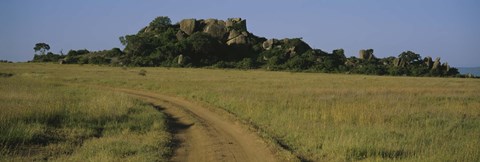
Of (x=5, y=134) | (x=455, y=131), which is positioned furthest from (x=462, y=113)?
(x=5, y=134)

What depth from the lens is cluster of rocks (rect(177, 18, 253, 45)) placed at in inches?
3565

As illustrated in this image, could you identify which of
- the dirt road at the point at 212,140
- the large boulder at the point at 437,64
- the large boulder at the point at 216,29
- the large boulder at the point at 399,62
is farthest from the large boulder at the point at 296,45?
the dirt road at the point at 212,140

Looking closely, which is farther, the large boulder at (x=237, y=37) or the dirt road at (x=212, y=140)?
the large boulder at (x=237, y=37)

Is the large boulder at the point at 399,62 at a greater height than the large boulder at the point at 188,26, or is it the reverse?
the large boulder at the point at 188,26

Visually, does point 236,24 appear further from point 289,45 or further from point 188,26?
point 289,45

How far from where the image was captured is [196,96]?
2375 centimetres

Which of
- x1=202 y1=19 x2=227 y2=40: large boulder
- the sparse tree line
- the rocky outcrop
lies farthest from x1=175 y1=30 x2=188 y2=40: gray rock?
the rocky outcrop

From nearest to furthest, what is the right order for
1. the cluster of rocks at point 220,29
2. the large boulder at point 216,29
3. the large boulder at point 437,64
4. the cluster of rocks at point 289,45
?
the large boulder at point 437,64
the cluster of rocks at point 289,45
the cluster of rocks at point 220,29
the large boulder at point 216,29

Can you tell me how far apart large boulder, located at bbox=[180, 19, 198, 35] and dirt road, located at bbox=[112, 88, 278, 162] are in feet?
253

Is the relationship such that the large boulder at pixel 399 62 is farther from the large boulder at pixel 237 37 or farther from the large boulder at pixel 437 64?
the large boulder at pixel 237 37

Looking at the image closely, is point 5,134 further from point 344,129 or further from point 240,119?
point 344,129

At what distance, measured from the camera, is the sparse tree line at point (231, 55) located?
7881cm

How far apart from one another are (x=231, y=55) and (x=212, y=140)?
7508cm

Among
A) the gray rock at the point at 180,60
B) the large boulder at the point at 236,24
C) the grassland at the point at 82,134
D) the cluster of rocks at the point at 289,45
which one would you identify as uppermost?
the large boulder at the point at 236,24
